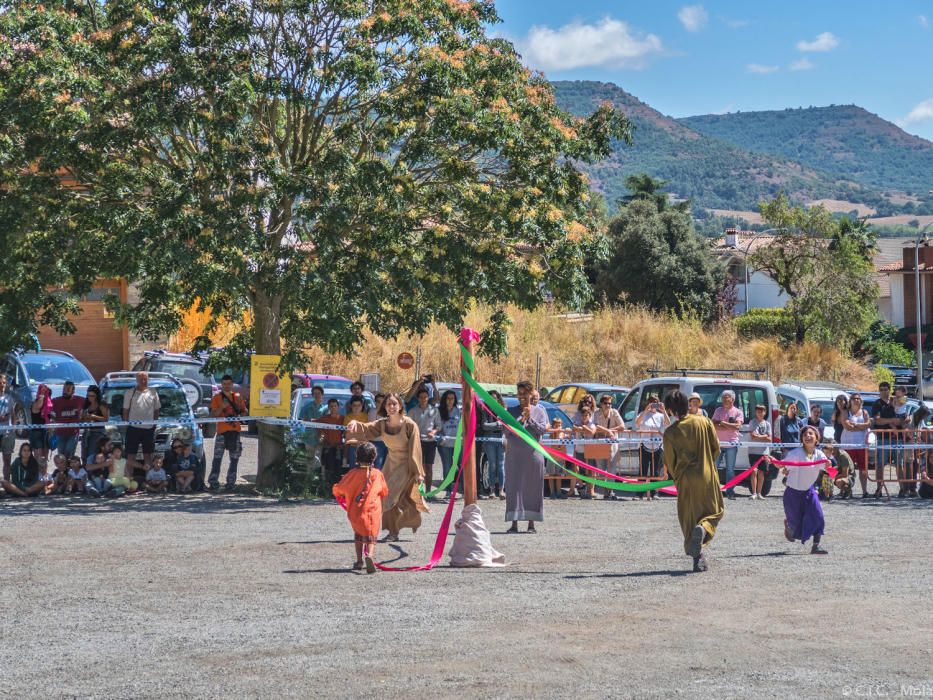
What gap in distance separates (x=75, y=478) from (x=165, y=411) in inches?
123

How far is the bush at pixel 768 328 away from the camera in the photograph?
4453 cm

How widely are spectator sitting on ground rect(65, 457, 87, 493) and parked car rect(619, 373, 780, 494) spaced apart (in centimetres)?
832

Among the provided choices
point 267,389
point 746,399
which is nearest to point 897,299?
point 746,399

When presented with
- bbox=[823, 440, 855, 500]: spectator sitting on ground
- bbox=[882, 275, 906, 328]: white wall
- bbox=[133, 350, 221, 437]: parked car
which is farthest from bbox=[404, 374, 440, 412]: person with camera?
bbox=[882, 275, 906, 328]: white wall

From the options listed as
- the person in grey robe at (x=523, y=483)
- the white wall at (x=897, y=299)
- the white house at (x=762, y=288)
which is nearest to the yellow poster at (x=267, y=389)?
the person in grey robe at (x=523, y=483)

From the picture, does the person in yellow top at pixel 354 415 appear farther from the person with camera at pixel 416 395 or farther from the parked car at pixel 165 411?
the parked car at pixel 165 411

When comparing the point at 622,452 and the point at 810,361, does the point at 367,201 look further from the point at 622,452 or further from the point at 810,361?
the point at 810,361

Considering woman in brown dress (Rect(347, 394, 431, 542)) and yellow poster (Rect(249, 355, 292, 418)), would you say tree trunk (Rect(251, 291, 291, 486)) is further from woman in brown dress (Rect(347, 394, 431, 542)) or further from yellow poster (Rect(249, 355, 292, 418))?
woman in brown dress (Rect(347, 394, 431, 542))

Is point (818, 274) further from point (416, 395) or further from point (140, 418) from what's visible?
point (140, 418)

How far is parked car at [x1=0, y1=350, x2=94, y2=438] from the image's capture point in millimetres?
27641

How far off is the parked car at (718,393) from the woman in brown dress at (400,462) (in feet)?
23.6

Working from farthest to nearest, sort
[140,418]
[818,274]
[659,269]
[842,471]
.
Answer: [659,269] < [818,274] < [842,471] < [140,418]

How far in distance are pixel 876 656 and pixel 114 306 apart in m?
15.7

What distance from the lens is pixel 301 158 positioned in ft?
66.6
